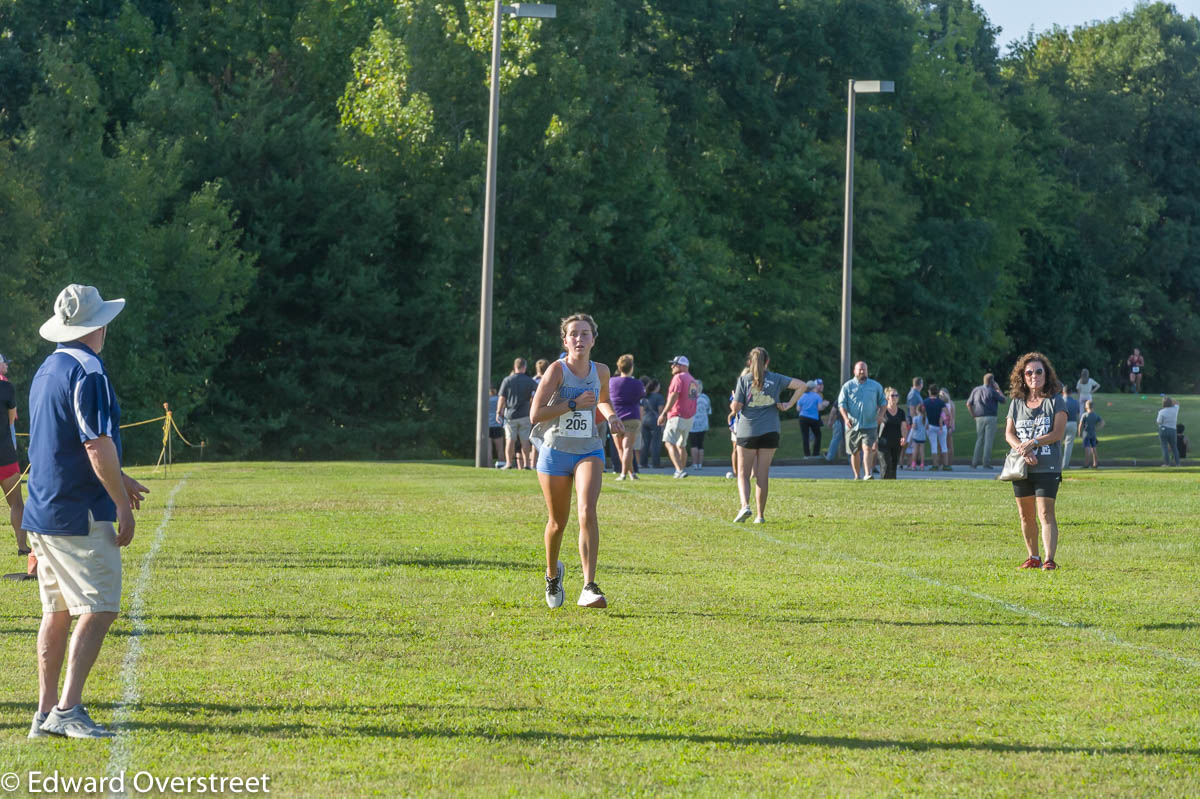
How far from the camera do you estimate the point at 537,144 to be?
48.0 m

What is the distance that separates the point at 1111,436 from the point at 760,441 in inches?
1111

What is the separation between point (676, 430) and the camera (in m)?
27.0

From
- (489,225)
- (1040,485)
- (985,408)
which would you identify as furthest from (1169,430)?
(1040,485)

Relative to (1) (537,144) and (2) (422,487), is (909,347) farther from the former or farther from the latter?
(2) (422,487)

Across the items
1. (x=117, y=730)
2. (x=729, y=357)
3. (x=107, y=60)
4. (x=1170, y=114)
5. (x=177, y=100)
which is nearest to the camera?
(x=117, y=730)

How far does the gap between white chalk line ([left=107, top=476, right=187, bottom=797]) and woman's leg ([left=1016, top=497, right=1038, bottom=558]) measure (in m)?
6.84

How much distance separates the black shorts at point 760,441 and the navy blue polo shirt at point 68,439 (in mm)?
11256

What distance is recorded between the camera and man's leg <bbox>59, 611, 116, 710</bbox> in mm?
6695

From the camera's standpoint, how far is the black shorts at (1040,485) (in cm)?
1330

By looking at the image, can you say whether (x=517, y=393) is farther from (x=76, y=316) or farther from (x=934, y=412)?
(x=76, y=316)

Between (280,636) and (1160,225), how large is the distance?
72.5 m

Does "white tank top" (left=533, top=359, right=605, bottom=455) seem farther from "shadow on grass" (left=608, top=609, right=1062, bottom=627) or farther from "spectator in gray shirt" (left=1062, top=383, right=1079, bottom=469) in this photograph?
"spectator in gray shirt" (left=1062, top=383, right=1079, bottom=469)

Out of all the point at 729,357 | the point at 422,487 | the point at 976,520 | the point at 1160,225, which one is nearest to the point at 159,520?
the point at 422,487

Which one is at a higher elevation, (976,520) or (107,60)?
(107,60)
